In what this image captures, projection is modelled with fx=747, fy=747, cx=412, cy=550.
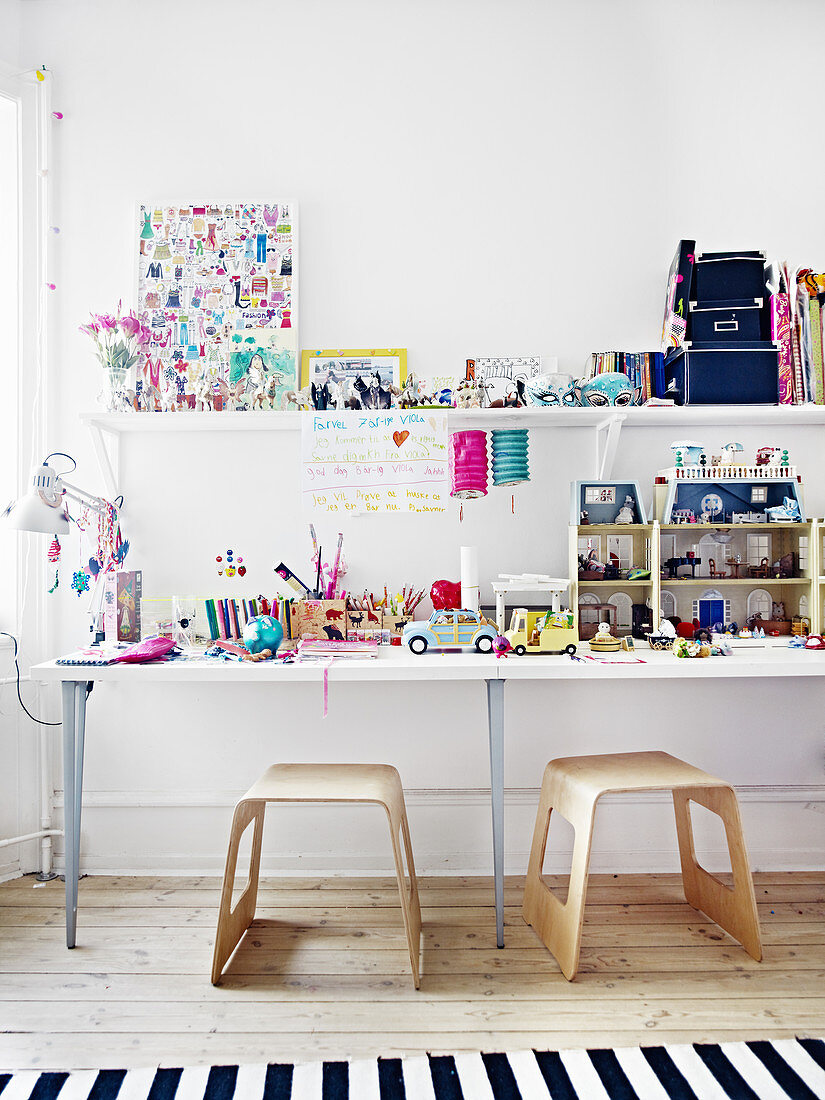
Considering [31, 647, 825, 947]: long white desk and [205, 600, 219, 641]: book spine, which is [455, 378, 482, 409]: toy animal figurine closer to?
[31, 647, 825, 947]: long white desk

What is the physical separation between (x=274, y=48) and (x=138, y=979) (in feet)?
8.96

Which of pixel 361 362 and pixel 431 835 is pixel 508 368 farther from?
pixel 431 835

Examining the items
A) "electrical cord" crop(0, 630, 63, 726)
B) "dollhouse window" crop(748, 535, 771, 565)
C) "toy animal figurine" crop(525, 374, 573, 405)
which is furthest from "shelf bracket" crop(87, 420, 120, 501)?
"dollhouse window" crop(748, 535, 771, 565)

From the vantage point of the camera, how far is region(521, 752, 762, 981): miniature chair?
1780 millimetres

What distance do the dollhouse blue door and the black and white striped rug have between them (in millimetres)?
1134

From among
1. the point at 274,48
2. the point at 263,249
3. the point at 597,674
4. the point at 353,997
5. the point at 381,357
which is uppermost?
the point at 274,48

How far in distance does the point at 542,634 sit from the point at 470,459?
564mm

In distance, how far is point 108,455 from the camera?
2.43 meters

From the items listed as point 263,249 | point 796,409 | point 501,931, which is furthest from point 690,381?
point 501,931

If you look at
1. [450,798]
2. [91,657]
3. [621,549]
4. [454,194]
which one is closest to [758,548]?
[621,549]

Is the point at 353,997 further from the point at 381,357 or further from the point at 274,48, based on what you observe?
the point at 274,48

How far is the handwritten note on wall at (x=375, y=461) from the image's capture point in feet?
7.36

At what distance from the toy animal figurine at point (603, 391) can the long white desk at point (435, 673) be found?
75cm

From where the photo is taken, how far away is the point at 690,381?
224cm
